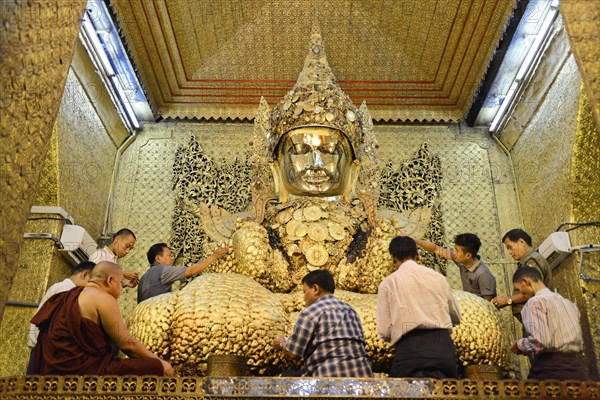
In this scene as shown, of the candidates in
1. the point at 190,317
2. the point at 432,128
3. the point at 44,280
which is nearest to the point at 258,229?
the point at 190,317

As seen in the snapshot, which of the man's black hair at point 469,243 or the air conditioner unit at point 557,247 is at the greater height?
the air conditioner unit at point 557,247

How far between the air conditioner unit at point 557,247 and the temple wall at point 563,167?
0.04 metres

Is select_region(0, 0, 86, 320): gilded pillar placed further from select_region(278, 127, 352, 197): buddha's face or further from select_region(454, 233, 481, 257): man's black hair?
select_region(454, 233, 481, 257): man's black hair

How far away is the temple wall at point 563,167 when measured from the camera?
13.7 feet

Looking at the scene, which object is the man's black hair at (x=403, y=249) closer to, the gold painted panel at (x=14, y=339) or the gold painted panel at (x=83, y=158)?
the gold painted panel at (x=14, y=339)

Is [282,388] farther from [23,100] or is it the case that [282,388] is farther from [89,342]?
[23,100]

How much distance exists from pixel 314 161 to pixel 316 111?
13.6 inches

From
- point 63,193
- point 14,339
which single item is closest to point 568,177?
point 63,193

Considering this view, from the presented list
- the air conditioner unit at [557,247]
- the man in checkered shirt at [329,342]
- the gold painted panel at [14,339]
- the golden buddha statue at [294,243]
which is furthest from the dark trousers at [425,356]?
the gold painted panel at [14,339]

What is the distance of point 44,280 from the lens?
13.8 feet

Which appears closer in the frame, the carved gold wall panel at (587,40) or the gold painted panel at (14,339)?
the carved gold wall panel at (587,40)

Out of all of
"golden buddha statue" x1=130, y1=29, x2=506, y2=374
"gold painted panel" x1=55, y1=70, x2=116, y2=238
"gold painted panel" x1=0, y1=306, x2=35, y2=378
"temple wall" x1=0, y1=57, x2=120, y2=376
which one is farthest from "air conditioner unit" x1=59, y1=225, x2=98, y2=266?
"golden buddha statue" x1=130, y1=29, x2=506, y2=374

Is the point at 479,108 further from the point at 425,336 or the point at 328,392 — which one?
the point at 328,392

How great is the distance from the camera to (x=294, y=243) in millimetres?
4078
